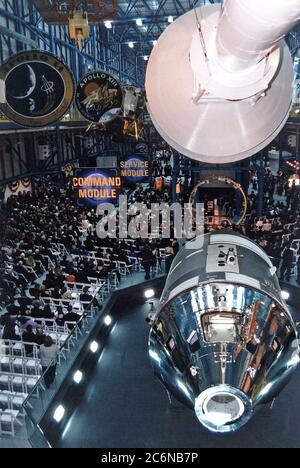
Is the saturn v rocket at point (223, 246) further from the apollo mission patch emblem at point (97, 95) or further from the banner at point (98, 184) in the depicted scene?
the apollo mission patch emblem at point (97, 95)

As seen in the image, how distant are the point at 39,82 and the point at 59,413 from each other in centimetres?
841

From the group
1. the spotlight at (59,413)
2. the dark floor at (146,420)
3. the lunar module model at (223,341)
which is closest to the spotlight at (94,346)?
the dark floor at (146,420)

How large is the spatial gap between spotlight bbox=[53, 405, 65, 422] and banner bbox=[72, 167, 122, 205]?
7026 mm

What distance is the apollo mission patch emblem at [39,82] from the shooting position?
12.1m

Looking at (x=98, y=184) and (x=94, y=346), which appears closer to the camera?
(x=94, y=346)

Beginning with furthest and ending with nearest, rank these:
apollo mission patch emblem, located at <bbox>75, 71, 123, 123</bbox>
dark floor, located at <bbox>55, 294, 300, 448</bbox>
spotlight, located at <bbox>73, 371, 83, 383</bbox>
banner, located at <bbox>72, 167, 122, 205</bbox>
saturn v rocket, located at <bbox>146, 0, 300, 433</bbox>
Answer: apollo mission patch emblem, located at <bbox>75, 71, 123, 123</bbox> → banner, located at <bbox>72, 167, 122, 205</bbox> → spotlight, located at <bbox>73, 371, 83, 383</bbox> → dark floor, located at <bbox>55, 294, 300, 448</bbox> → saturn v rocket, located at <bbox>146, 0, 300, 433</bbox>

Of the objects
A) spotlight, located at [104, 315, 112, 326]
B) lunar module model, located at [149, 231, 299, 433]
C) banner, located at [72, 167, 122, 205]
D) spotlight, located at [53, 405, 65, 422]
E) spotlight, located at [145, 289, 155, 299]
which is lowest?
spotlight, located at [53, 405, 65, 422]

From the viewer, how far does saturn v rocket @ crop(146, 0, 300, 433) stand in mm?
2391

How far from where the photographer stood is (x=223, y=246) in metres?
7.08

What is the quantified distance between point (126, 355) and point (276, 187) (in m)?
30.9

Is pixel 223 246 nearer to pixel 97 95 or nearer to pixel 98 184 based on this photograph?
pixel 98 184

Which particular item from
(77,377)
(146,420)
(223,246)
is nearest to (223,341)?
(223,246)

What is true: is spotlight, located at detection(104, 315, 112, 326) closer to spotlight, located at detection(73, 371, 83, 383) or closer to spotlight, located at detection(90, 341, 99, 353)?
spotlight, located at detection(90, 341, 99, 353)

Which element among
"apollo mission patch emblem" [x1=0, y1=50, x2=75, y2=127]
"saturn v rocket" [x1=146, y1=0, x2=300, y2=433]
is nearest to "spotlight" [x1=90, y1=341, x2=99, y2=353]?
"saturn v rocket" [x1=146, y1=0, x2=300, y2=433]
